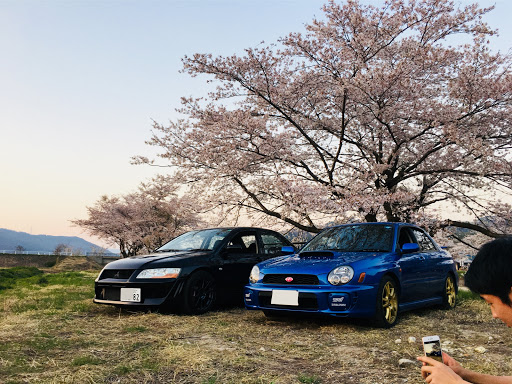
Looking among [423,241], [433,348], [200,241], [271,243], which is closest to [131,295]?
[200,241]

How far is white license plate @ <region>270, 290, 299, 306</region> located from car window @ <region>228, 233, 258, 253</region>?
222cm

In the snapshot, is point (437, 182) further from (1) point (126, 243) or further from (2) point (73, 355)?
(1) point (126, 243)

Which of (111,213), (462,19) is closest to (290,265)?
(462,19)

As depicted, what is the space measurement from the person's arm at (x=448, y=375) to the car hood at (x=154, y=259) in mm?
5784

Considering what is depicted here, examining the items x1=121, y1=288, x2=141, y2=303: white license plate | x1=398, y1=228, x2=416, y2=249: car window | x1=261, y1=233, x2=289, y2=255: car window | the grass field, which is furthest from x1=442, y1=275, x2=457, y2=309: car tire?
x1=121, y1=288, x2=141, y2=303: white license plate

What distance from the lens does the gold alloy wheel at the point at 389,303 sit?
21.1 feet

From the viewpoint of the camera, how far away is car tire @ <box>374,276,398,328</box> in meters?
6.21

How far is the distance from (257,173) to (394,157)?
13.4ft

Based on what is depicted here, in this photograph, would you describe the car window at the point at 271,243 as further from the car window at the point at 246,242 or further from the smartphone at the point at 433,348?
the smartphone at the point at 433,348

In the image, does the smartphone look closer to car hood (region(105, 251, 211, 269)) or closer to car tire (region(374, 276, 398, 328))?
car tire (region(374, 276, 398, 328))

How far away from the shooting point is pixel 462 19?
39.3 feet

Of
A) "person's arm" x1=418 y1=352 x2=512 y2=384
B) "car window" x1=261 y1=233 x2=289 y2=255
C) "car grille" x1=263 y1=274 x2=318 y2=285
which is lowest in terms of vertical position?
"person's arm" x1=418 y1=352 x2=512 y2=384

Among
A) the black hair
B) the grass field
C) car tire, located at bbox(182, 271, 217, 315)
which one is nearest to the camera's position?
the black hair

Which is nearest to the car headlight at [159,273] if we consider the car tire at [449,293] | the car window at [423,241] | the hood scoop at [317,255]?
the hood scoop at [317,255]
